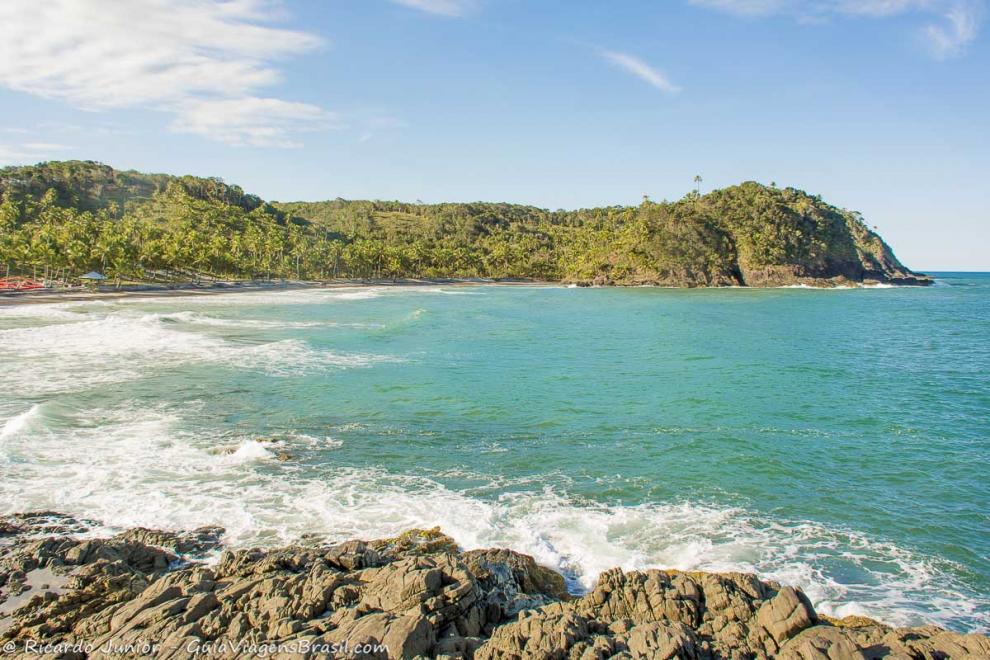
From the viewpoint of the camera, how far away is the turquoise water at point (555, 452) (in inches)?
477

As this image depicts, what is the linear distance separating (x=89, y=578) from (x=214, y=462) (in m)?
6.66

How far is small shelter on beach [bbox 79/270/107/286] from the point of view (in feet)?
234

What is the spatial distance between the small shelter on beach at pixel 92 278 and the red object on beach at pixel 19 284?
445cm

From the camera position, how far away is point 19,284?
7256 centimetres

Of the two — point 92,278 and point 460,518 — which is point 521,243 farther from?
point 460,518

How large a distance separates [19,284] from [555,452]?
81.0 meters

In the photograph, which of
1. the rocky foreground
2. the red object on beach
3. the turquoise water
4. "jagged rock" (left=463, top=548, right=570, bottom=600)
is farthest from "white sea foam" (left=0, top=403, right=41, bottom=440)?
the red object on beach

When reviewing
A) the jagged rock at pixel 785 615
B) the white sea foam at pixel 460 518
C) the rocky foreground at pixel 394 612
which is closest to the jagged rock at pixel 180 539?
the white sea foam at pixel 460 518

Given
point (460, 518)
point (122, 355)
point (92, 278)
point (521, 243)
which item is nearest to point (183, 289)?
point (92, 278)

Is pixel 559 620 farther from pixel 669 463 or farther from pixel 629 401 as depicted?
pixel 629 401

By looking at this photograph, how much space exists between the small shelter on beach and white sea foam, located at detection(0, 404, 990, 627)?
63856 mm

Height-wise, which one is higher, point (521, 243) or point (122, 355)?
point (521, 243)

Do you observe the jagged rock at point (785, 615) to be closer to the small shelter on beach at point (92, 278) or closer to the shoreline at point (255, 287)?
the shoreline at point (255, 287)

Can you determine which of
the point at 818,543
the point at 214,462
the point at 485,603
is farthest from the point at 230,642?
the point at 818,543
